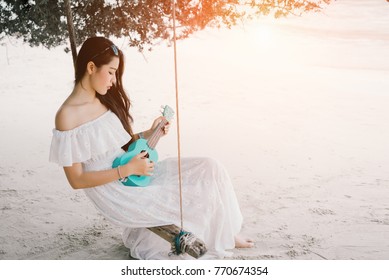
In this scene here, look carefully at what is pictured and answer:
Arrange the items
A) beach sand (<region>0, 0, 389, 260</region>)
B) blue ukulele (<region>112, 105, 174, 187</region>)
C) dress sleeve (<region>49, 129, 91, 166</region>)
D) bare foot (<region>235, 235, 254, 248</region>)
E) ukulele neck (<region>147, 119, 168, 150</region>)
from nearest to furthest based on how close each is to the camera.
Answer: dress sleeve (<region>49, 129, 91, 166</region>)
blue ukulele (<region>112, 105, 174, 187</region>)
ukulele neck (<region>147, 119, 168, 150</region>)
bare foot (<region>235, 235, 254, 248</region>)
beach sand (<region>0, 0, 389, 260</region>)

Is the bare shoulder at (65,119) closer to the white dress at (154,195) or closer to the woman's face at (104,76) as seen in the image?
the white dress at (154,195)

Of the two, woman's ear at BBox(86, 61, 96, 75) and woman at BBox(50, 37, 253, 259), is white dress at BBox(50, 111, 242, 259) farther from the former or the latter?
woman's ear at BBox(86, 61, 96, 75)

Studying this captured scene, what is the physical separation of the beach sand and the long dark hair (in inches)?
28.2

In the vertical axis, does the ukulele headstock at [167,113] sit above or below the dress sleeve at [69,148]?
above

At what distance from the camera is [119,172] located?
2.06m

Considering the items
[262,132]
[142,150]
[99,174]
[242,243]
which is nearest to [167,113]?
[142,150]

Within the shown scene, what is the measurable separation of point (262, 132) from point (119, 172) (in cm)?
284

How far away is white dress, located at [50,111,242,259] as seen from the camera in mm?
2059

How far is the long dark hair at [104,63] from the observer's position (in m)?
2.06

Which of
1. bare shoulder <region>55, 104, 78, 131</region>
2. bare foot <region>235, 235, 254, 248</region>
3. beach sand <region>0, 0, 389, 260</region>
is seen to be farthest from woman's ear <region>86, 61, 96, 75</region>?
bare foot <region>235, 235, 254, 248</region>

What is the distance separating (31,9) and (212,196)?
6.24ft

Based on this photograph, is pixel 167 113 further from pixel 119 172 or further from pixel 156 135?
pixel 119 172

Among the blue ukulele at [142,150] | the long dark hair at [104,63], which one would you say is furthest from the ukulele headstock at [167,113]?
the long dark hair at [104,63]

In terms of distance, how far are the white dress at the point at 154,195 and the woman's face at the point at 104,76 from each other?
13 cm
